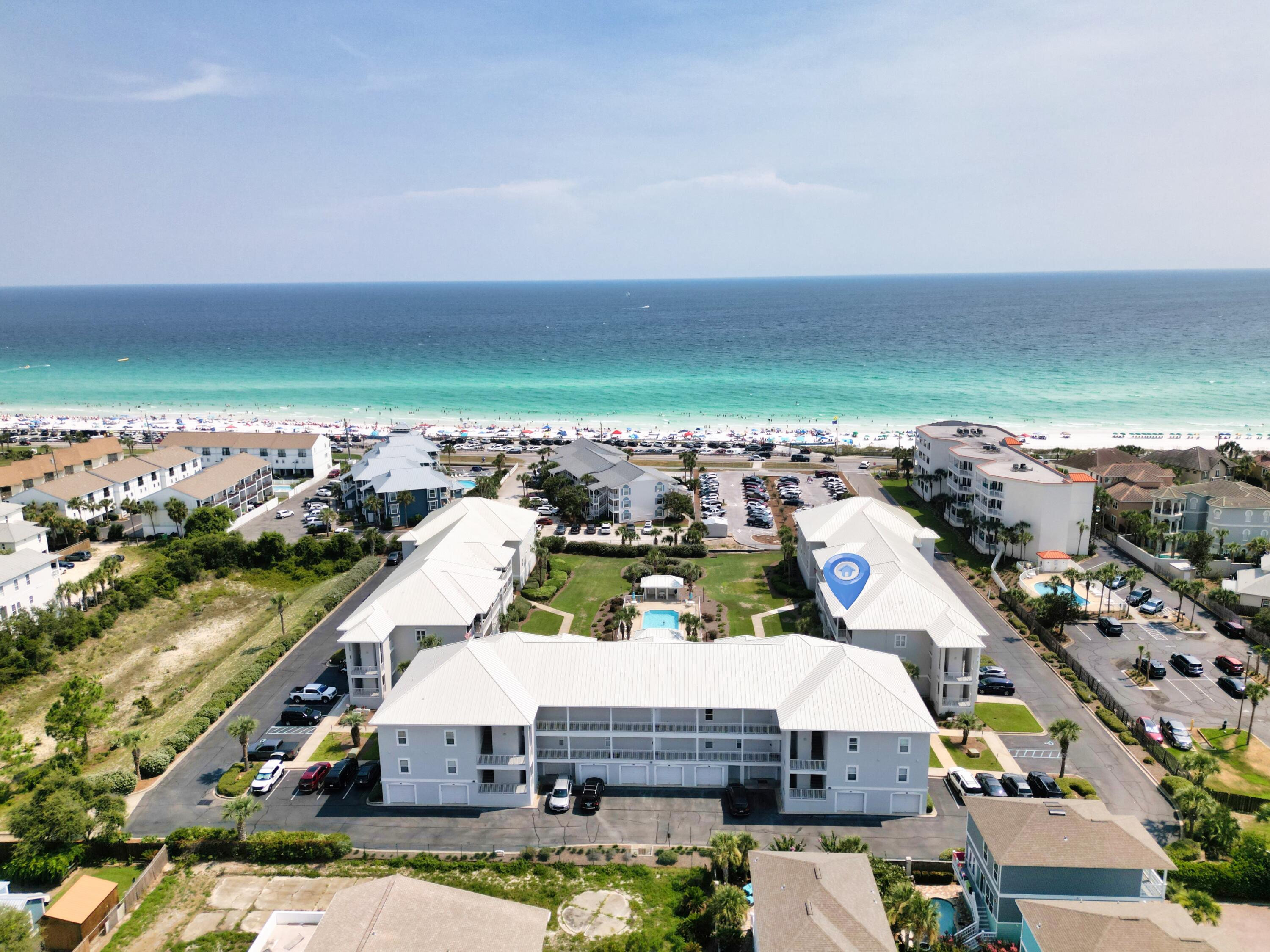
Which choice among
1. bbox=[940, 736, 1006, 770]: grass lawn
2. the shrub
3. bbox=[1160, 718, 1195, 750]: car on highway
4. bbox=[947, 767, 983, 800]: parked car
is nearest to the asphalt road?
the shrub

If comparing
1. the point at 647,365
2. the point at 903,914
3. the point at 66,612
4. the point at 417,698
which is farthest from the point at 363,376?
the point at 903,914

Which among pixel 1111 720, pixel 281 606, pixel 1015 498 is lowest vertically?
pixel 1111 720

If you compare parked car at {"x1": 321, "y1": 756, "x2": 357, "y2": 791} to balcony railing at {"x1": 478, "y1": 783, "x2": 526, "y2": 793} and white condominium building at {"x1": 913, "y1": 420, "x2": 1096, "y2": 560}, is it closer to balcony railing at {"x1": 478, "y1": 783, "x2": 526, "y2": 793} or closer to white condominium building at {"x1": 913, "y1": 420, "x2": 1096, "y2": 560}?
balcony railing at {"x1": 478, "y1": 783, "x2": 526, "y2": 793}

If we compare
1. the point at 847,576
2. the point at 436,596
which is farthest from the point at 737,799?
the point at 436,596

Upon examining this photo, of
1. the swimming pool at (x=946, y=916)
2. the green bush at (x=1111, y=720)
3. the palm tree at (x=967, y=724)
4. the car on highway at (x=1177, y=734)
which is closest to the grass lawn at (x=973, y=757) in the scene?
the palm tree at (x=967, y=724)

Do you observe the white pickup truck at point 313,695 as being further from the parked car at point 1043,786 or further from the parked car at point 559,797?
the parked car at point 1043,786

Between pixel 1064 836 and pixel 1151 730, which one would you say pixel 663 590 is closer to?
pixel 1151 730

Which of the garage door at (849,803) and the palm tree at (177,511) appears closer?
the garage door at (849,803)
